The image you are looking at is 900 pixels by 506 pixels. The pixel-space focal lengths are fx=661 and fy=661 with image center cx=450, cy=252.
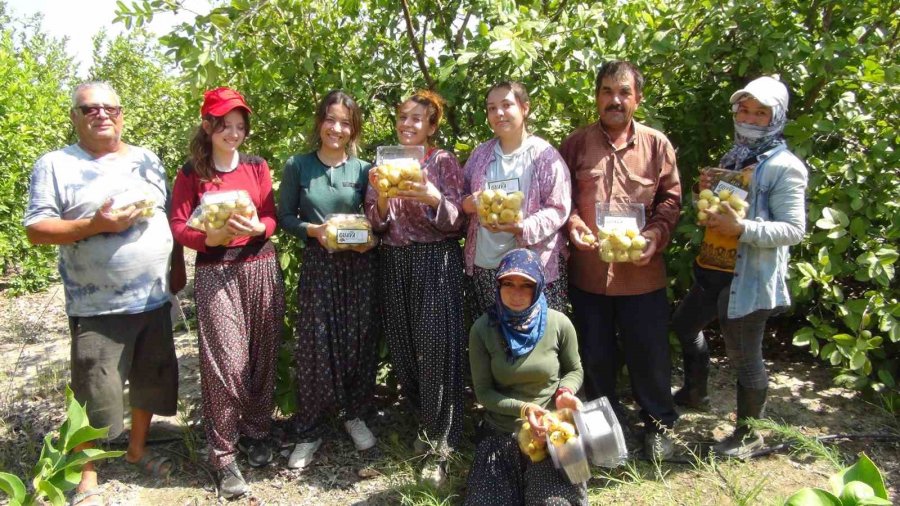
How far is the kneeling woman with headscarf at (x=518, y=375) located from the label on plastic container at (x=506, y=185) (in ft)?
1.00

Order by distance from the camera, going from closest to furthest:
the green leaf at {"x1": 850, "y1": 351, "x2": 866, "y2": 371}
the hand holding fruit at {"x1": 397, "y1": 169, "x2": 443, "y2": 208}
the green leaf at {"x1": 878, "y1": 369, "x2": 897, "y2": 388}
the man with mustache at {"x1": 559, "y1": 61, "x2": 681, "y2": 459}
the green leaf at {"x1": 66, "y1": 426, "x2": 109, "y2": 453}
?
the green leaf at {"x1": 66, "y1": 426, "x2": 109, "y2": 453}, the hand holding fruit at {"x1": 397, "y1": 169, "x2": 443, "y2": 208}, the man with mustache at {"x1": 559, "y1": 61, "x2": 681, "y2": 459}, the green leaf at {"x1": 850, "y1": 351, "x2": 866, "y2": 371}, the green leaf at {"x1": 878, "y1": 369, "x2": 897, "y2": 388}

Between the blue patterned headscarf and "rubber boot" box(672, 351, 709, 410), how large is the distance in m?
1.24

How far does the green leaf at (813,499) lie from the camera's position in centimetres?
154

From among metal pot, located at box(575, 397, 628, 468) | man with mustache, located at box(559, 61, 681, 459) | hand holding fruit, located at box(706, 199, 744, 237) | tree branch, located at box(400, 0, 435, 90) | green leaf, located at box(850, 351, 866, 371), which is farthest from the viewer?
tree branch, located at box(400, 0, 435, 90)

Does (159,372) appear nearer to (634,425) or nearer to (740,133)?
(634,425)

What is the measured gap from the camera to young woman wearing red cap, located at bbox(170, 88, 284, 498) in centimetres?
279

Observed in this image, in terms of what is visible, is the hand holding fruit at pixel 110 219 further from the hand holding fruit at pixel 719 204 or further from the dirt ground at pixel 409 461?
the hand holding fruit at pixel 719 204

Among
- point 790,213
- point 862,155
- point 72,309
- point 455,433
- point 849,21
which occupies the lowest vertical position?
point 455,433

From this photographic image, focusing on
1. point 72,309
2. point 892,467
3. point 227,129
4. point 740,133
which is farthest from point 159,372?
point 892,467

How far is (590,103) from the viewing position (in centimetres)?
323

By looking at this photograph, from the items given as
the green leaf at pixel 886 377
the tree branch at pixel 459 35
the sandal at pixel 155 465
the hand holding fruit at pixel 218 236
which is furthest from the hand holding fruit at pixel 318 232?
the green leaf at pixel 886 377

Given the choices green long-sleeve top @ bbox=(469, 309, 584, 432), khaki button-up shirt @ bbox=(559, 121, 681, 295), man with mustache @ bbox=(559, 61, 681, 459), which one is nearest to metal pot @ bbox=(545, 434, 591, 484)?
green long-sleeve top @ bbox=(469, 309, 584, 432)

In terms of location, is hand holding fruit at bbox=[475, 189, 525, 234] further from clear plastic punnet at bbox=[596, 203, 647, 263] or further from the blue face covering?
the blue face covering

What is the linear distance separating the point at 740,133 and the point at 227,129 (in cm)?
214
